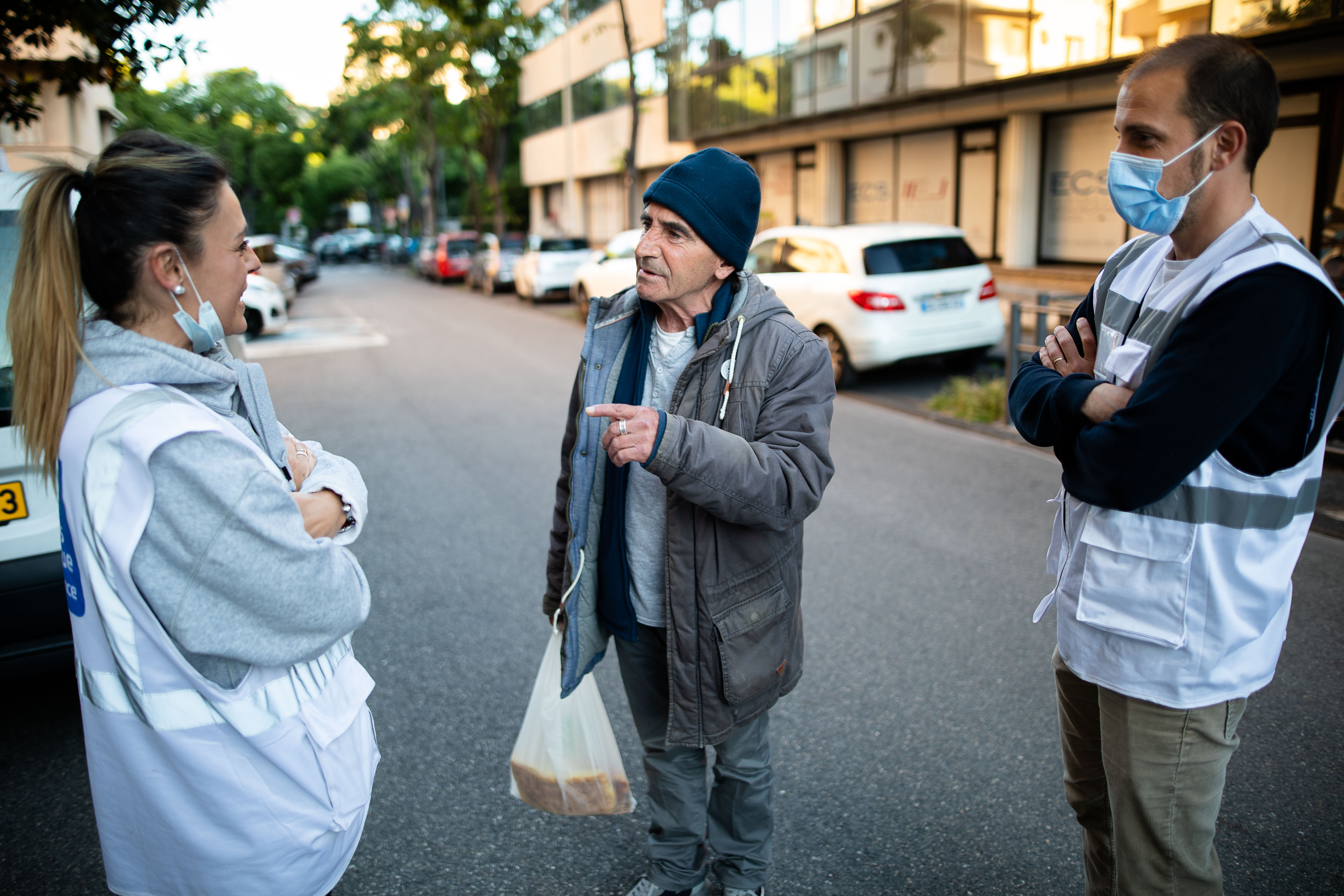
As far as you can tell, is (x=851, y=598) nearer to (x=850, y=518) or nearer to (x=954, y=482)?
(x=850, y=518)

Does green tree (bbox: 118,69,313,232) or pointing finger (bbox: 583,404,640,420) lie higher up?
green tree (bbox: 118,69,313,232)

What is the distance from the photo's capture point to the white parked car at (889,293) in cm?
951

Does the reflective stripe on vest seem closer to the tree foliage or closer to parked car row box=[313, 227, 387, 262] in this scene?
the tree foliage

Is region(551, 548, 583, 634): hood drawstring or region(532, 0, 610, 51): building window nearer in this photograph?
region(551, 548, 583, 634): hood drawstring

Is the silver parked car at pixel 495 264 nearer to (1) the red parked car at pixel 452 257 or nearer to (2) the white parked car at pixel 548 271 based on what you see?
(2) the white parked car at pixel 548 271

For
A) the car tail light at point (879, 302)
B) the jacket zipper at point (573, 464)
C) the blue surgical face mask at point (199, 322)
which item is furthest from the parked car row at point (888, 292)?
the blue surgical face mask at point (199, 322)

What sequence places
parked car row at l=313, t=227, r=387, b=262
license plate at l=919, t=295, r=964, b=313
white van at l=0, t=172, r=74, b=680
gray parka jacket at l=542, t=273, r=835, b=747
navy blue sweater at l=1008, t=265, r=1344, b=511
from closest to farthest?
navy blue sweater at l=1008, t=265, r=1344, b=511, gray parka jacket at l=542, t=273, r=835, b=747, white van at l=0, t=172, r=74, b=680, license plate at l=919, t=295, r=964, b=313, parked car row at l=313, t=227, r=387, b=262

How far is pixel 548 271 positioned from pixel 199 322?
20115mm

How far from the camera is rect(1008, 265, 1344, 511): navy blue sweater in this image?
1604mm

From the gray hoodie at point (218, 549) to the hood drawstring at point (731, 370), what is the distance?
3.10 feet

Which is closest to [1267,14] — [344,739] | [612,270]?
[612,270]

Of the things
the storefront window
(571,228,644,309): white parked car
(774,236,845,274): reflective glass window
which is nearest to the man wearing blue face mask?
(774,236,845,274): reflective glass window

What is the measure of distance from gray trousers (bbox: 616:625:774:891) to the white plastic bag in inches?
4.2

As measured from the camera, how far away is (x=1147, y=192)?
184cm
